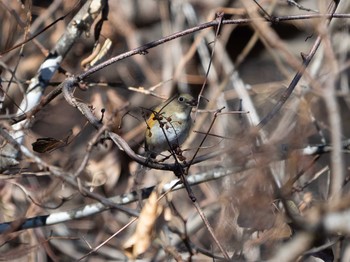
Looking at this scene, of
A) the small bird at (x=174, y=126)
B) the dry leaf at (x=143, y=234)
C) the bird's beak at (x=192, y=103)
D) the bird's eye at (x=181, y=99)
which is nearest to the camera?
the dry leaf at (x=143, y=234)

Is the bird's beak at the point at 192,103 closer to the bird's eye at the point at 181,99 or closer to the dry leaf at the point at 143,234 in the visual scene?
the bird's eye at the point at 181,99

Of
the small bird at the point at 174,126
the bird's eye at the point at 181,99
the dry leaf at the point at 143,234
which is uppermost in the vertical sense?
the bird's eye at the point at 181,99

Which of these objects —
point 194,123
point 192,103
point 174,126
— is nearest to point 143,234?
point 194,123

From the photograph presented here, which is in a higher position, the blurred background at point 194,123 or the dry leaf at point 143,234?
the blurred background at point 194,123

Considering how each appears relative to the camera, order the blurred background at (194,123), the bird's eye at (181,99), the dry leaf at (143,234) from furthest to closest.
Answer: the bird's eye at (181,99) < the blurred background at (194,123) < the dry leaf at (143,234)

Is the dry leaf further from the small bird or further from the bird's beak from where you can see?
the bird's beak

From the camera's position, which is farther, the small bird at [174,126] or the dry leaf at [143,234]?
the small bird at [174,126]

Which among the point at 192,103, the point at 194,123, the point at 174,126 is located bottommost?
the point at 194,123

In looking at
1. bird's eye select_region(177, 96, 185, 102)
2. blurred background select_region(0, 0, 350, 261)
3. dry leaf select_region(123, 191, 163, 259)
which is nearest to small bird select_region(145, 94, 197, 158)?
bird's eye select_region(177, 96, 185, 102)

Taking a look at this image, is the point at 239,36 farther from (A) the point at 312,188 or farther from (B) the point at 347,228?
(B) the point at 347,228

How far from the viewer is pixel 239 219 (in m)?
2.54

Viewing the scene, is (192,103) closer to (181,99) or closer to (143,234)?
(181,99)

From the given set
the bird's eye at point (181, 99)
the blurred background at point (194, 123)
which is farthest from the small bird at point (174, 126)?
the blurred background at point (194, 123)

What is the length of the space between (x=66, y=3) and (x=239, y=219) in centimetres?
271
